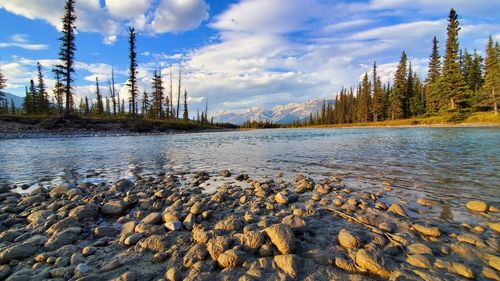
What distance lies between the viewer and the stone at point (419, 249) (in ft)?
10.4

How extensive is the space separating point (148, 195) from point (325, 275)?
16.0ft

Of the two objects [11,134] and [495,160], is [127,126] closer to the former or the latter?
Answer: [11,134]

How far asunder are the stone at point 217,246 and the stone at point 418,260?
231cm

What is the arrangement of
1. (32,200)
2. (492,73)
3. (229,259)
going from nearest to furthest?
(229,259) < (32,200) < (492,73)

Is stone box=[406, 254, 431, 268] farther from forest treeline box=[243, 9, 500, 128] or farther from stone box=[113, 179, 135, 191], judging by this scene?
forest treeline box=[243, 9, 500, 128]

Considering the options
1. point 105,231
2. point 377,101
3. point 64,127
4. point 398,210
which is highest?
point 377,101

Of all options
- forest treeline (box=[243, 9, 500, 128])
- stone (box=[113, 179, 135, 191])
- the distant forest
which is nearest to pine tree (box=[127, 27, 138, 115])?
the distant forest

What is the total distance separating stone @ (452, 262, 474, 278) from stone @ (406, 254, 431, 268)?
0.25m

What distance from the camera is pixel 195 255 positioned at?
10.4 ft

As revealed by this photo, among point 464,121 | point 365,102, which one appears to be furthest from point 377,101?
point 464,121

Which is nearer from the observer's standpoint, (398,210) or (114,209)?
(398,210)

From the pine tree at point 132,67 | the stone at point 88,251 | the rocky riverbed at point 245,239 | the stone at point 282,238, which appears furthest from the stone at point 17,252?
the pine tree at point 132,67

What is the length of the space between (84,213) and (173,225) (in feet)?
6.77

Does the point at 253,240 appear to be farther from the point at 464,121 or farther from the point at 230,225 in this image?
the point at 464,121
